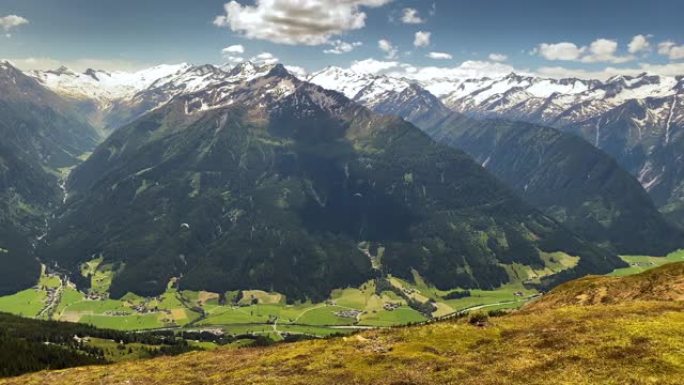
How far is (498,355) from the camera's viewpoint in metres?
82.0

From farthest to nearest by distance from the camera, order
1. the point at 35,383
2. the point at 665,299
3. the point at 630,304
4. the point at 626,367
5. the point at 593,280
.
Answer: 1. the point at 593,280
2. the point at 35,383
3. the point at 665,299
4. the point at 630,304
5. the point at 626,367

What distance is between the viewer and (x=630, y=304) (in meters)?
101

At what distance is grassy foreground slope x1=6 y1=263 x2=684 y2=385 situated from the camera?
230 ft

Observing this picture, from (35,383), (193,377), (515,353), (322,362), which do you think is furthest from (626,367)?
(35,383)

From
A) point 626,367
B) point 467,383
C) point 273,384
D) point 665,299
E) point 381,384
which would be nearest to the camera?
point 626,367

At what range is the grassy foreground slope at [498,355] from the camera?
70.1 metres

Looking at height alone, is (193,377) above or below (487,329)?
below

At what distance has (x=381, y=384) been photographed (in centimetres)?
7844

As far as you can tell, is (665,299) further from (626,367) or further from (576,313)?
(626,367)

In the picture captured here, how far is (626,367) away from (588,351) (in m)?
7.33

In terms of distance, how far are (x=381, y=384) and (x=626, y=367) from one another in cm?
3106

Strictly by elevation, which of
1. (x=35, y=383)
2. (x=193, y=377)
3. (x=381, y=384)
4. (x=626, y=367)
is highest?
(x=626, y=367)

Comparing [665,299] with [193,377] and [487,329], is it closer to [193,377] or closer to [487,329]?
[487,329]

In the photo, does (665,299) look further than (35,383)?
No
